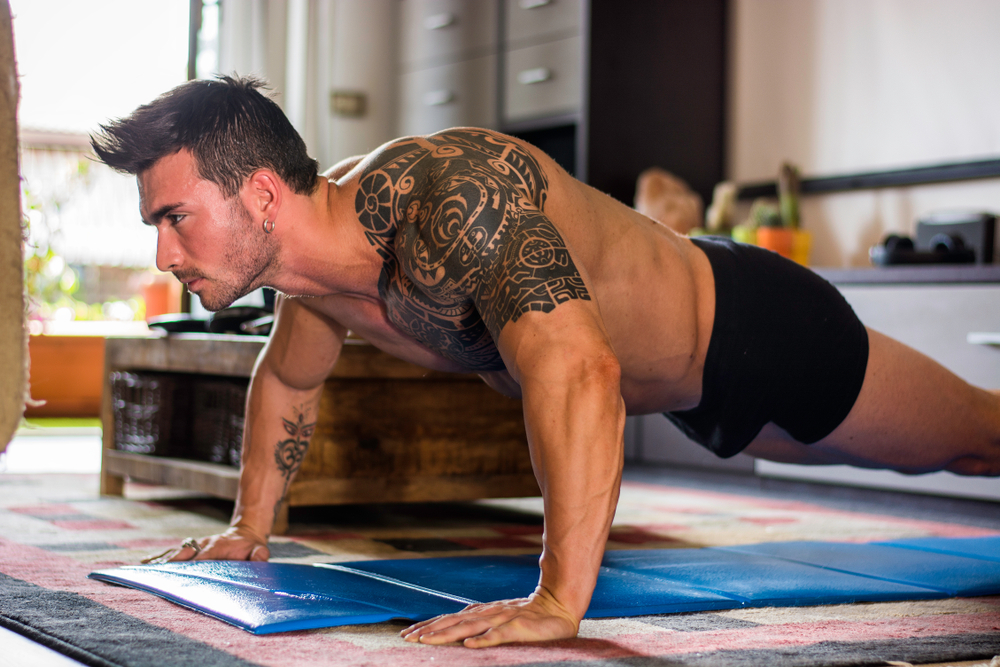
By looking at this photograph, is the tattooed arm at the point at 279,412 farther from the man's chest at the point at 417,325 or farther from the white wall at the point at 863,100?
the white wall at the point at 863,100

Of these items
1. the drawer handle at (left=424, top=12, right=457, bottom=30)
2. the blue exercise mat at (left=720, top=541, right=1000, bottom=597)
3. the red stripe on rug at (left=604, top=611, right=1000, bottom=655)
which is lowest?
the blue exercise mat at (left=720, top=541, right=1000, bottom=597)

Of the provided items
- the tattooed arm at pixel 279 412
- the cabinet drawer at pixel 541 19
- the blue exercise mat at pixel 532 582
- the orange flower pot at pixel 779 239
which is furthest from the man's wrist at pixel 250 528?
the cabinet drawer at pixel 541 19

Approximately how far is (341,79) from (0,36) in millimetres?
3754

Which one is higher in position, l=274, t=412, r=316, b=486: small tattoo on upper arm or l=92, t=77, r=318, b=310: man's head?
l=92, t=77, r=318, b=310: man's head

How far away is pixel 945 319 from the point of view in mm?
2508

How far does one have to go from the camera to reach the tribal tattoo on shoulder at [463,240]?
1140mm

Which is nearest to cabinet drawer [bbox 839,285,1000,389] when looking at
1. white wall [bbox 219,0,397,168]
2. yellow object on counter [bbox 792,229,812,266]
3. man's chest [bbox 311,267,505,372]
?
yellow object on counter [bbox 792,229,812,266]

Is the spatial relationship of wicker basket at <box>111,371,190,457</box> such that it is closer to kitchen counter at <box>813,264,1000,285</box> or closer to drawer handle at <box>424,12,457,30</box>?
kitchen counter at <box>813,264,1000,285</box>

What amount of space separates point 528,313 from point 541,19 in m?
2.67

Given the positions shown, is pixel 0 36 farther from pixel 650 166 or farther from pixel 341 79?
pixel 341 79

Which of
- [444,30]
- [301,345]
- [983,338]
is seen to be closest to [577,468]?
[301,345]

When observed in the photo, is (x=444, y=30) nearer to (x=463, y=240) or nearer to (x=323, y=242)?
(x=323, y=242)

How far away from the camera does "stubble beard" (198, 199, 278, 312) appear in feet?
4.24

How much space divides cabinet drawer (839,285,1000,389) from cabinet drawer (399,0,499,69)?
1.77m
